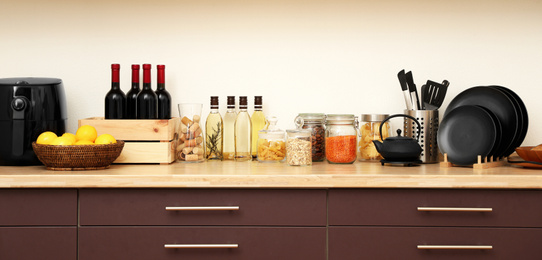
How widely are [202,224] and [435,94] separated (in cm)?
114

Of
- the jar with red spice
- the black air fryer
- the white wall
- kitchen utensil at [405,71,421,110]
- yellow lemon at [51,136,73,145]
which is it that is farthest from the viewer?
the white wall

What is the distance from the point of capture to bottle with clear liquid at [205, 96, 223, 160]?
2.28m

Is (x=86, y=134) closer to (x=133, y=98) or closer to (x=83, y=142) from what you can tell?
(x=83, y=142)

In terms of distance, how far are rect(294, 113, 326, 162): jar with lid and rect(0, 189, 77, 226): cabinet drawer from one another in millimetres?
943

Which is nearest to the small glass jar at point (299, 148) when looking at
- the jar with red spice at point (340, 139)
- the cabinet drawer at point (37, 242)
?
the jar with red spice at point (340, 139)

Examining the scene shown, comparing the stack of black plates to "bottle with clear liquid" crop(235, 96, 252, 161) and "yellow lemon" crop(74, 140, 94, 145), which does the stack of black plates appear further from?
"yellow lemon" crop(74, 140, 94, 145)

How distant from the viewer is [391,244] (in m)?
1.79

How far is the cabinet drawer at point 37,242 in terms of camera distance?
1793 mm

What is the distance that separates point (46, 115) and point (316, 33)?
47.5 inches

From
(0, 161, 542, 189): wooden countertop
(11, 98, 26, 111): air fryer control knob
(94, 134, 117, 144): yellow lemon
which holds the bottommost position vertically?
(0, 161, 542, 189): wooden countertop

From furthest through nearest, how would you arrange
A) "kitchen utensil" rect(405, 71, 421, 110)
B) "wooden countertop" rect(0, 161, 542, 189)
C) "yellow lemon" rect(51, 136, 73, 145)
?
"kitchen utensil" rect(405, 71, 421, 110), "yellow lemon" rect(51, 136, 73, 145), "wooden countertop" rect(0, 161, 542, 189)

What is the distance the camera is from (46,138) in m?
1.95

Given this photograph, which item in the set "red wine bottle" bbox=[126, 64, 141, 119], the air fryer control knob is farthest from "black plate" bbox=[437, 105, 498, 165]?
the air fryer control knob

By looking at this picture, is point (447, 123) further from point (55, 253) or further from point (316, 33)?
point (55, 253)
